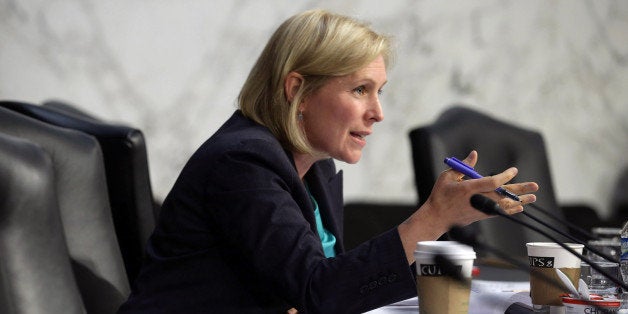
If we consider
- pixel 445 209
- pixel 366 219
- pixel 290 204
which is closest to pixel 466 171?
pixel 445 209

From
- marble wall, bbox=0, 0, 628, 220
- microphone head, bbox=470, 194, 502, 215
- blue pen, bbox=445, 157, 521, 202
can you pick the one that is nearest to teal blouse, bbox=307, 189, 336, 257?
blue pen, bbox=445, 157, 521, 202

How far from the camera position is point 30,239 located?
1.43 metres

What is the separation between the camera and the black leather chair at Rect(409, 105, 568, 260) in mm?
2414

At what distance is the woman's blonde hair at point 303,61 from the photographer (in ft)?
5.62

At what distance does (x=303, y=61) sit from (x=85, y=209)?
55 centimetres

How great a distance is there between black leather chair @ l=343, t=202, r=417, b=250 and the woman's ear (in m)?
1.37

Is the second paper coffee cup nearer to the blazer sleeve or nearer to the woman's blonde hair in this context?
the blazer sleeve

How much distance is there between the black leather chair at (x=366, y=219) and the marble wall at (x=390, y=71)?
4 cm

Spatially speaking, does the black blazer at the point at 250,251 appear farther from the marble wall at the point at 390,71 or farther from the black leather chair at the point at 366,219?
the black leather chair at the point at 366,219

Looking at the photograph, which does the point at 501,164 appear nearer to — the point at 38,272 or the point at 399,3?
the point at 399,3

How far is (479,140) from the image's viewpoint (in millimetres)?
2664

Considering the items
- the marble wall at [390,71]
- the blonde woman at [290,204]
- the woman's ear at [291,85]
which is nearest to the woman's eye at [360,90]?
the blonde woman at [290,204]

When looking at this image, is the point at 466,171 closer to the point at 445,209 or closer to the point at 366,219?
the point at 445,209

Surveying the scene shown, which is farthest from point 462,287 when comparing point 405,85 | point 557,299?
point 405,85
